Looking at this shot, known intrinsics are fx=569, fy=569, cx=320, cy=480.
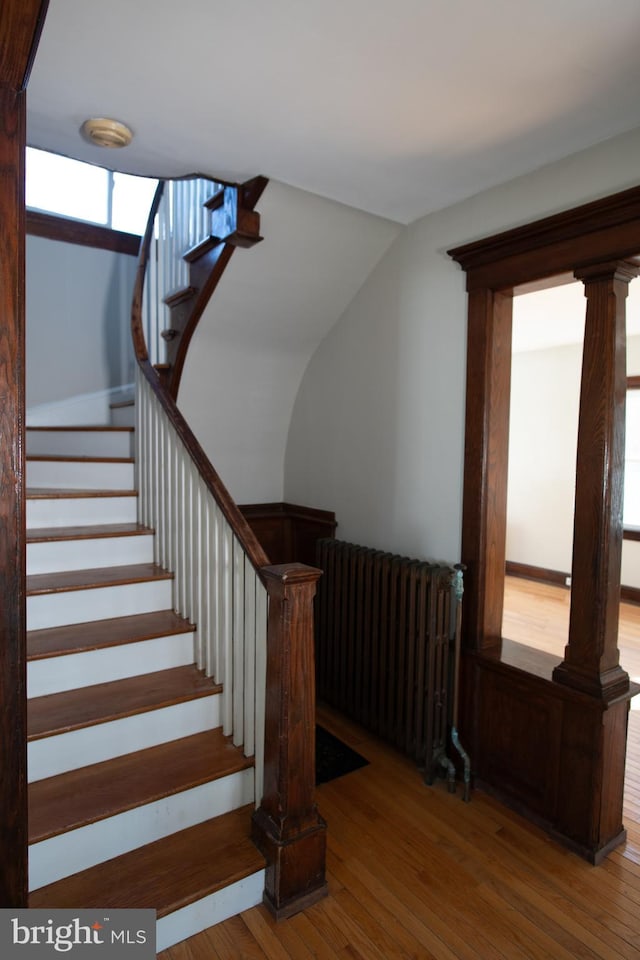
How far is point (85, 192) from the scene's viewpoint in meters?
4.19

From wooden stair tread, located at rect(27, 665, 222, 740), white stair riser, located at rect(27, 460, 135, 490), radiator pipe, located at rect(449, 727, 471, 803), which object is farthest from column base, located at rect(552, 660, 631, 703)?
white stair riser, located at rect(27, 460, 135, 490)

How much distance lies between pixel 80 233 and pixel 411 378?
2.79 meters

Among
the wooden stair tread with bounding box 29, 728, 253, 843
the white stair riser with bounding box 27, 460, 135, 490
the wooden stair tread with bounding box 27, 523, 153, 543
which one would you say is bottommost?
the wooden stair tread with bounding box 29, 728, 253, 843

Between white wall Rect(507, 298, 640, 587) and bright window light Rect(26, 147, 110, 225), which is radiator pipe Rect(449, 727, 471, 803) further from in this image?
bright window light Rect(26, 147, 110, 225)

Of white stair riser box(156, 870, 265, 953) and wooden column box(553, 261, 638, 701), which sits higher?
wooden column box(553, 261, 638, 701)

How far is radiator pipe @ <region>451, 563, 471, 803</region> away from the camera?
2.54 metres

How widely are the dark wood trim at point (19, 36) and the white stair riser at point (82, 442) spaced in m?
2.52

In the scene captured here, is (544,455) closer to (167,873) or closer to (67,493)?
(67,493)

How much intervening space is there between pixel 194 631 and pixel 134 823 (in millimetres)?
764

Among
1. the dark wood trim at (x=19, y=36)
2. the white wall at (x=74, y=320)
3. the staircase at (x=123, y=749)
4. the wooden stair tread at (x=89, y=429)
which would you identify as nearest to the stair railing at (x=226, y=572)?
the staircase at (x=123, y=749)

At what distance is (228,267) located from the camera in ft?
9.52

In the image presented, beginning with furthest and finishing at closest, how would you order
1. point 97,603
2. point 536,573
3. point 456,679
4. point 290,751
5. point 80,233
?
point 536,573, point 80,233, point 456,679, point 97,603, point 290,751

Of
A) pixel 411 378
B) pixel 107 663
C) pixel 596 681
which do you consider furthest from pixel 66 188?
pixel 596 681

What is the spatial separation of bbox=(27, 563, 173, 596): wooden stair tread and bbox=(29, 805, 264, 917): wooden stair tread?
40.8 inches
